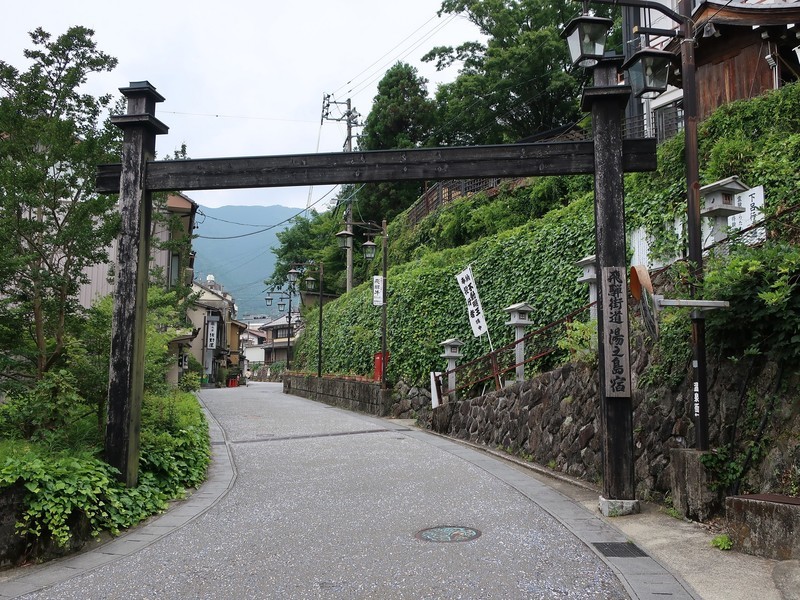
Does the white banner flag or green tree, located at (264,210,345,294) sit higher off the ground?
green tree, located at (264,210,345,294)

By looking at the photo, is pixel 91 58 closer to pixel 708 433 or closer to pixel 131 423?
pixel 131 423

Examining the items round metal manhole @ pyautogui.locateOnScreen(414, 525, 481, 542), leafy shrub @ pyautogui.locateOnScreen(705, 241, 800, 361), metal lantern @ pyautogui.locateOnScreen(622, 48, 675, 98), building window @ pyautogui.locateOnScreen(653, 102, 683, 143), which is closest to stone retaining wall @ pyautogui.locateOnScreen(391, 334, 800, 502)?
leafy shrub @ pyautogui.locateOnScreen(705, 241, 800, 361)

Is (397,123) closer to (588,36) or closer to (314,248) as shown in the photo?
(314,248)

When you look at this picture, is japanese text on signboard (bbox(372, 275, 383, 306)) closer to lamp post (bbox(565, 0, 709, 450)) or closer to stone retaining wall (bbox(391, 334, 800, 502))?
stone retaining wall (bbox(391, 334, 800, 502))

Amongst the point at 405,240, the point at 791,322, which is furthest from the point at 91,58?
the point at 405,240

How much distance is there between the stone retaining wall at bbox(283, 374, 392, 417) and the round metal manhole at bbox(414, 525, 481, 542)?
47.5 ft

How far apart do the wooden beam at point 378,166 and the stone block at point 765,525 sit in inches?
171

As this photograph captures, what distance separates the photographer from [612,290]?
811cm

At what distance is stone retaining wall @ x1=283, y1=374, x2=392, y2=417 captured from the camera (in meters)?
22.5

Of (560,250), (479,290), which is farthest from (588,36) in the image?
(479,290)


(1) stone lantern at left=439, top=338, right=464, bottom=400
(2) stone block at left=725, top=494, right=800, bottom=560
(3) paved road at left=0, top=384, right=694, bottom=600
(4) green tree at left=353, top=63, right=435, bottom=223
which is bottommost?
(3) paved road at left=0, top=384, right=694, bottom=600

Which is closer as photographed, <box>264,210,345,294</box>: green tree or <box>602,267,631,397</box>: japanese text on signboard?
<box>602,267,631,397</box>: japanese text on signboard

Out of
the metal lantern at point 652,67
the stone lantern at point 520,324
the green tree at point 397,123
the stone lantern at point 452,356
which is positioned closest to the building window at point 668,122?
the stone lantern at point 520,324

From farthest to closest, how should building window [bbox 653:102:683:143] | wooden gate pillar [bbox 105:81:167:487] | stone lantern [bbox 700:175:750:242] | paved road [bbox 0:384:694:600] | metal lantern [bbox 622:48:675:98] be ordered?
building window [bbox 653:102:683:143] → stone lantern [bbox 700:175:750:242] → wooden gate pillar [bbox 105:81:167:487] → metal lantern [bbox 622:48:675:98] → paved road [bbox 0:384:694:600]
